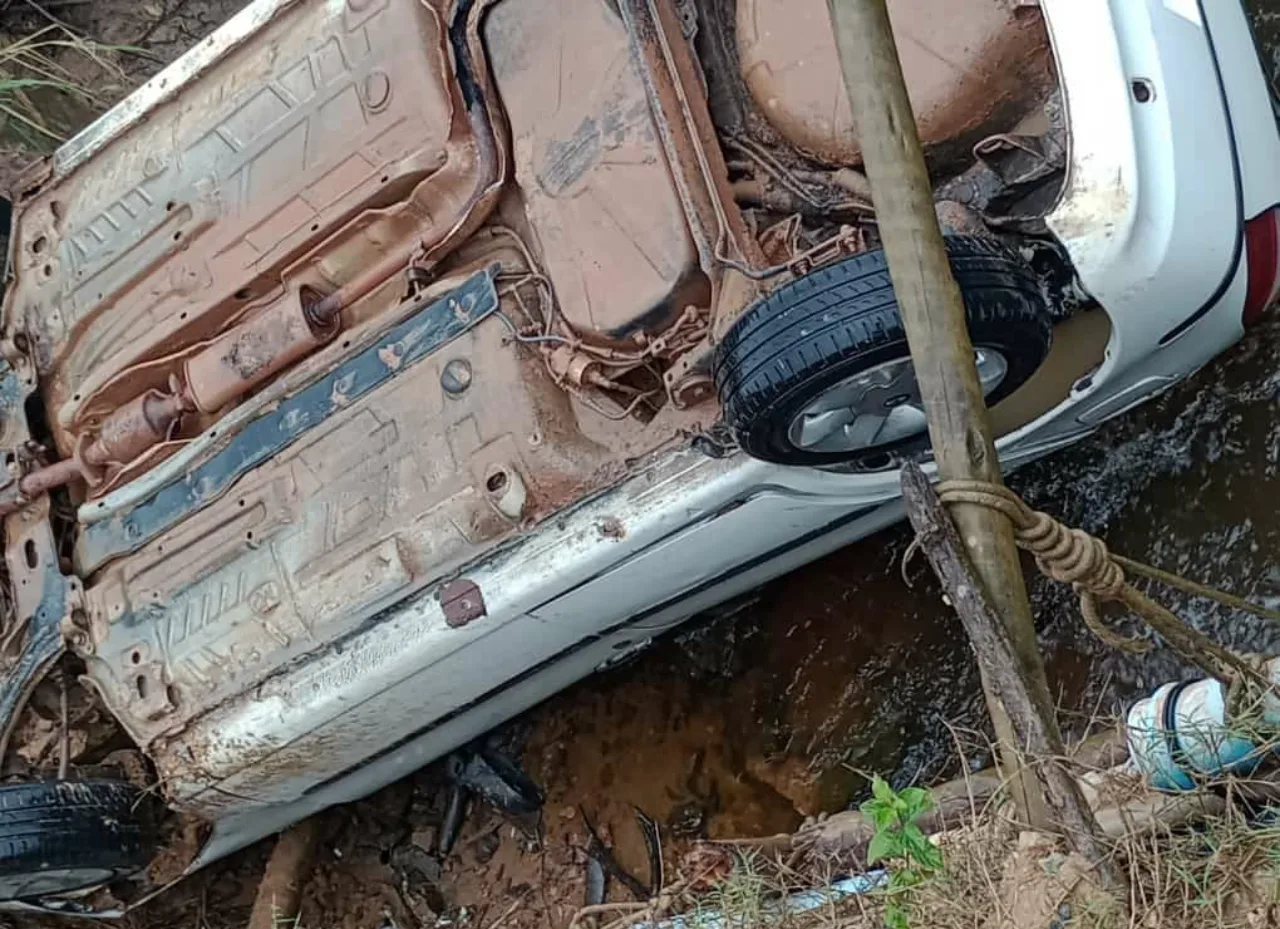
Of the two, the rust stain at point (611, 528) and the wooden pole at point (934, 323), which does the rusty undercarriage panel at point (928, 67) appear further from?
the rust stain at point (611, 528)

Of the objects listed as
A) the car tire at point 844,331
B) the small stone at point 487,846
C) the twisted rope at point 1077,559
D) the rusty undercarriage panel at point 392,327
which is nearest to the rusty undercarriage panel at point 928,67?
the rusty undercarriage panel at point 392,327

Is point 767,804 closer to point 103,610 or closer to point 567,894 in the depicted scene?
point 567,894

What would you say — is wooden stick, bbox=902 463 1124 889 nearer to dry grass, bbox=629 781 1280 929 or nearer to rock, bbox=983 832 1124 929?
rock, bbox=983 832 1124 929

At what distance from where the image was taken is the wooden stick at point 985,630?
2.10 m

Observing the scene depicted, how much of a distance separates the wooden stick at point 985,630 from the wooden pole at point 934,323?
18 millimetres

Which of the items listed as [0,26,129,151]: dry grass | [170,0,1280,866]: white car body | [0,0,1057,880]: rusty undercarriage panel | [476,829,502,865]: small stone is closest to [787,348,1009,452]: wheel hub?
[170,0,1280,866]: white car body

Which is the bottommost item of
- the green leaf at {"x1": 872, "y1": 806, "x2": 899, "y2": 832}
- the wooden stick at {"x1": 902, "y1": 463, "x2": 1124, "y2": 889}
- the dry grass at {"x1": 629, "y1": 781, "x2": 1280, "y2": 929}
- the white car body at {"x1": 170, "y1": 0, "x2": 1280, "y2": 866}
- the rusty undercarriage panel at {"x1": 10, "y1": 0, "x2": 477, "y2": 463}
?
the dry grass at {"x1": 629, "y1": 781, "x2": 1280, "y2": 929}

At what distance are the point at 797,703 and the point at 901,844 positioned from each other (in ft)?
5.65

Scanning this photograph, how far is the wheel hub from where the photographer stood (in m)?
2.66

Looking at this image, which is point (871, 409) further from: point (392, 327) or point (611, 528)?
point (392, 327)

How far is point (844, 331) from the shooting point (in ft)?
8.25

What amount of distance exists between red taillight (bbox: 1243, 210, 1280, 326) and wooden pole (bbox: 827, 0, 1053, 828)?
81cm

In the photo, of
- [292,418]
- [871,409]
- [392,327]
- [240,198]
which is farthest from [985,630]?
[240,198]

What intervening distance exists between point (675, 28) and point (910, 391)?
980mm
